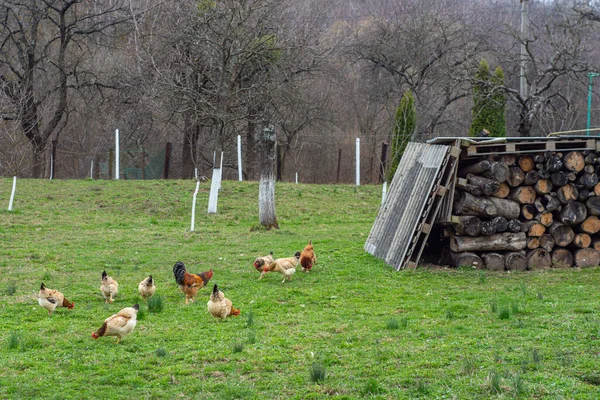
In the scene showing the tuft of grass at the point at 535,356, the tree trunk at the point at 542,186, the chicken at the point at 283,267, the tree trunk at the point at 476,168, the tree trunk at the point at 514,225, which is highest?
the tree trunk at the point at 476,168

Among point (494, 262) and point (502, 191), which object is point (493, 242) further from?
point (502, 191)

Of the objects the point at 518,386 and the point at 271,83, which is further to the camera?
the point at 271,83

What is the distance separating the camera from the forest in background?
108ft

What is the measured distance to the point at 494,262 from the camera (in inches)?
581

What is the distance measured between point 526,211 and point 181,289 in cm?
698

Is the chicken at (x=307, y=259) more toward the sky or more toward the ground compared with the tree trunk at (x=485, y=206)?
more toward the ground

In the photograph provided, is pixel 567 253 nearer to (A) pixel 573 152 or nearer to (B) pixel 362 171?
(A) pixel 573 152

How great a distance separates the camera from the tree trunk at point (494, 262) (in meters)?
14.8

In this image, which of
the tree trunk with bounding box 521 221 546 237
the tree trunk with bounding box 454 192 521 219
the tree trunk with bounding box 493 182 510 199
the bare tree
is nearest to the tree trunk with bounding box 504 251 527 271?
the tree trunk with bounding box 521 221 546 237

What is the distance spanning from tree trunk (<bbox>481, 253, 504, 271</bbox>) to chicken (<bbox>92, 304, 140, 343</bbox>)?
26.1 ft

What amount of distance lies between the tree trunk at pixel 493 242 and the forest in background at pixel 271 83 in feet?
51.6

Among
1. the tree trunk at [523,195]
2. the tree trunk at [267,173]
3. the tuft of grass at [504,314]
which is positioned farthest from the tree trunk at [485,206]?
the tree trunk at [267,173]

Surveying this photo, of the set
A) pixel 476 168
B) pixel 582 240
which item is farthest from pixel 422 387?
pixel 582 240

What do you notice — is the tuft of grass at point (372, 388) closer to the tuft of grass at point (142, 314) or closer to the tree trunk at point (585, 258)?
the tuft of grass at point (142, 314)
